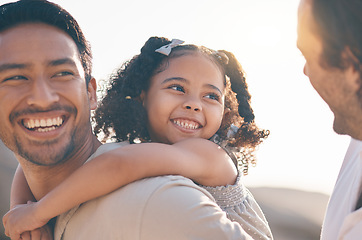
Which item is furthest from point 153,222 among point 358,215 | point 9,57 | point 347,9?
point 9,57

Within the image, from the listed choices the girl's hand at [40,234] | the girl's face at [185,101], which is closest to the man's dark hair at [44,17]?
the girl's face at [185,101]

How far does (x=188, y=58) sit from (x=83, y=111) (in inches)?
36.8

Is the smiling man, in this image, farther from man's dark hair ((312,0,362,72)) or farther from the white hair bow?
man's dark hair ((312,0,362,72))

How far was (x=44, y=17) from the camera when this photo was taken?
8.59ft

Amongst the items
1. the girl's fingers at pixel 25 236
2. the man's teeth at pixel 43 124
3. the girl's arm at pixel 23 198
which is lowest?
the girl's fingers at pixel 25 236

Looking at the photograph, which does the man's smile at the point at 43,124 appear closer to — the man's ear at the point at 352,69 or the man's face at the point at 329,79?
the man's face at the point at 329,79

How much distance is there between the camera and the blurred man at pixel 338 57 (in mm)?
1528

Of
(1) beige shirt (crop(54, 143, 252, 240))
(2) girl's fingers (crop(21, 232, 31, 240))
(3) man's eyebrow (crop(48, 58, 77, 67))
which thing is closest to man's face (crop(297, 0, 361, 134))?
(1) beige shirt (crop(54, 143, 252, 240))

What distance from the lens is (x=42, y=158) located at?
242 cm

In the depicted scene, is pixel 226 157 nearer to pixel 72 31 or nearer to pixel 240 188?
pixel 240 188

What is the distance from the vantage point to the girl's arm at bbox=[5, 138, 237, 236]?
201cm

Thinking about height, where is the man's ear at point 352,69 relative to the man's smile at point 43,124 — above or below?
above

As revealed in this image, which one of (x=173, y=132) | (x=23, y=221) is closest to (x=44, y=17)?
(x=173, y=132)

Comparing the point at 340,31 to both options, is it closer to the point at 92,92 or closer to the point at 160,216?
the point at 160,216
